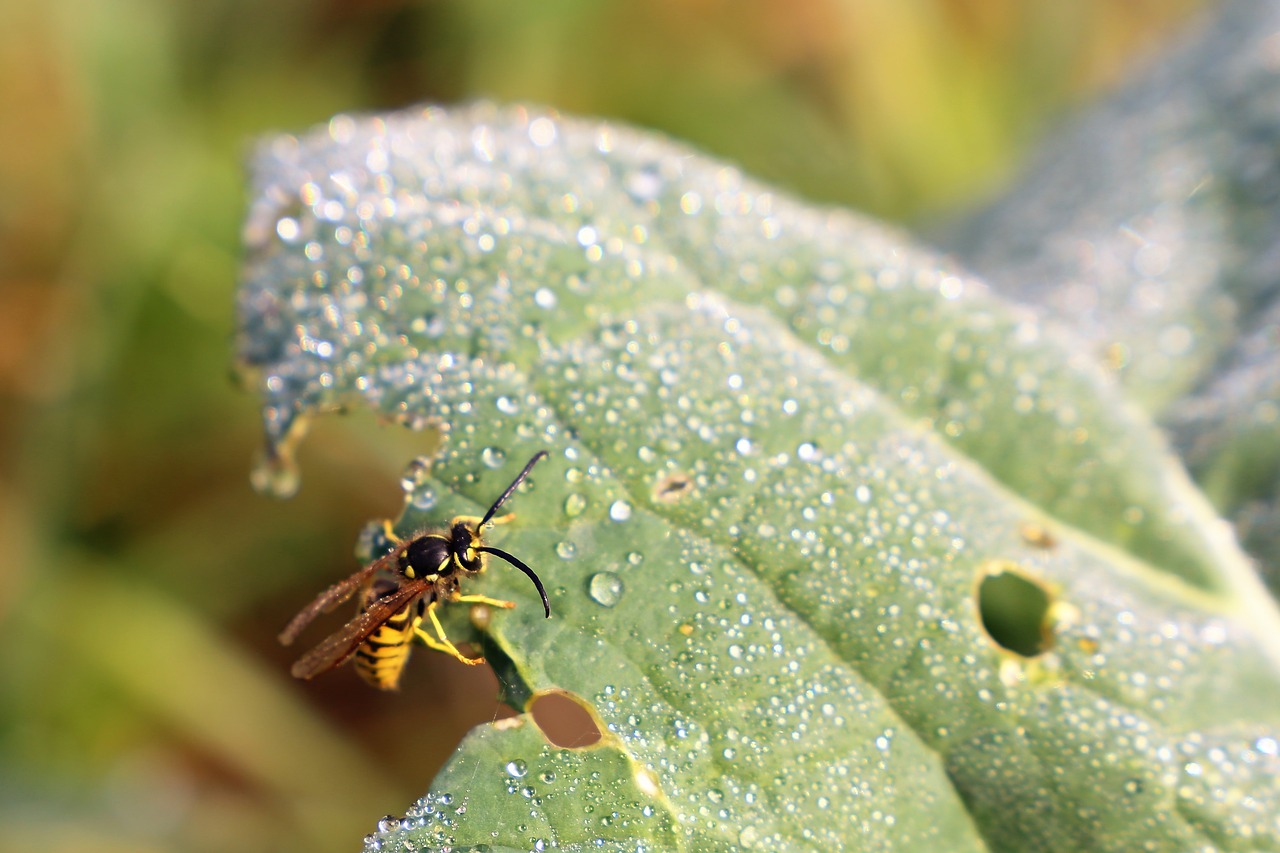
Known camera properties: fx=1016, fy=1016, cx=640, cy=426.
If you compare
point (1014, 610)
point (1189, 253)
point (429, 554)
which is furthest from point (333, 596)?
point (1189, 253)

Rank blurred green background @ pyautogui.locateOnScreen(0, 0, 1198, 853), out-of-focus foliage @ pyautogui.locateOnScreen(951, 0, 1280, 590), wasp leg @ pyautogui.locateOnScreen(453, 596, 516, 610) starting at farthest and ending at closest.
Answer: blurred green background @ pyautogui.locateOnScreen(0, 0, 1198, 853)
out-of-focus foliage @ pyautogui.locateOnScreen(951, 0, 1280, 590)
wasp leg @ pyautogui.locateOnScreen(453, 596, 516, 610)

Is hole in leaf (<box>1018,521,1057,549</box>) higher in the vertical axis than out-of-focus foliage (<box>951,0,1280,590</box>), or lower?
lower

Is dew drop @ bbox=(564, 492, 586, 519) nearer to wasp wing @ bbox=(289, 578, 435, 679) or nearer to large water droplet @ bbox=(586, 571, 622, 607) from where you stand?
large water droplet @ bbox=(586, 571, 622, 607)

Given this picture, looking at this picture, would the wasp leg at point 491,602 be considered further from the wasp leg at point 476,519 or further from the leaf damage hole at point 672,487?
the leaf damage hole at point 672,487

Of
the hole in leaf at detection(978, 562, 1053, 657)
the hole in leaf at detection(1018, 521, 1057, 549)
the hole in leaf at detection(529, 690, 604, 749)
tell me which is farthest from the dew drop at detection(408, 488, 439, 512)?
the hole in leaf at detection(1018, 521, 1057, 549)

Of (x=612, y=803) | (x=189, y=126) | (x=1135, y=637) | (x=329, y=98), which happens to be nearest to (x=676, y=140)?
(x=329, y=98)

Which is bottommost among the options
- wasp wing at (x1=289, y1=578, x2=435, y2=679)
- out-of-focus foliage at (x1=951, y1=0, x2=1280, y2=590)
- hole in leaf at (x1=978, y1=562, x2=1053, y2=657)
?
wasp wing at (x1=289, y1=578, x2=435, y2=679)

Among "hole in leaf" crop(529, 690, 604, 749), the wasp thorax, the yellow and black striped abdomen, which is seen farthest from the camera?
the yellow and black striped abdomen
